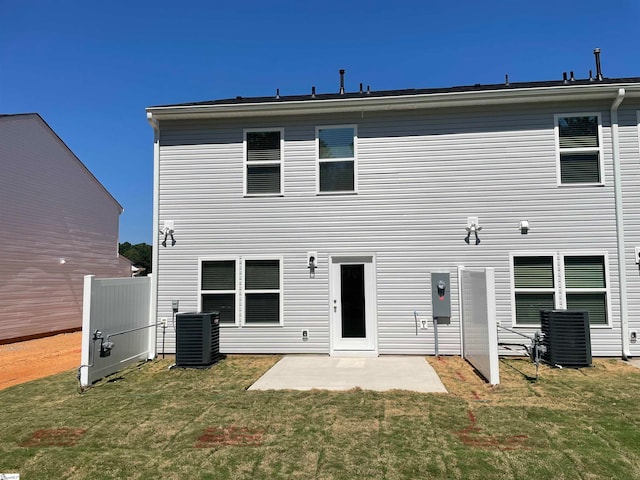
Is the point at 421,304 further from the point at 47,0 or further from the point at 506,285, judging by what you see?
the point at 47,0

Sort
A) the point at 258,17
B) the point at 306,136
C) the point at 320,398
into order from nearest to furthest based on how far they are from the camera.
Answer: the point at 320,398, the point at 306,136, the point at 258,17

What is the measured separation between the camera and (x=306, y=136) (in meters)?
8.33

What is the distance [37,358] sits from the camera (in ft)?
30.0

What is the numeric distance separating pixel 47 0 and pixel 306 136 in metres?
6.32

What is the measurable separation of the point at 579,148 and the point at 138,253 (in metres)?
50.6

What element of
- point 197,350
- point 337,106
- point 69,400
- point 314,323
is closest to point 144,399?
point 69,400

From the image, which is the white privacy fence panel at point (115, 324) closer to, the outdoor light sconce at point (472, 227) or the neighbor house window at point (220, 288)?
the neighbor house window at point (220, 288)

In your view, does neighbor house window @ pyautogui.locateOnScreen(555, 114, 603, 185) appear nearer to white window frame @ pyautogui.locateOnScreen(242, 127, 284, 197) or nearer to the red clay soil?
white window frame @ pyautogui.locateOnScreen(242, 127, 284, 197)

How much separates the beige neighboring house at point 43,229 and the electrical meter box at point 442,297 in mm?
11973

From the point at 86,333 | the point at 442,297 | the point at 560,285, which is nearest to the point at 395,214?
the point at 442,297

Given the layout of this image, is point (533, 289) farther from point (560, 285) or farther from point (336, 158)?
point (336, 158)

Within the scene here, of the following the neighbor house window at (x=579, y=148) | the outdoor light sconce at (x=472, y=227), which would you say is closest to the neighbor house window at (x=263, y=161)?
the outdoor light sconce at (x=472, y=227)

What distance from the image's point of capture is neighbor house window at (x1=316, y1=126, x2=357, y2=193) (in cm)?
825

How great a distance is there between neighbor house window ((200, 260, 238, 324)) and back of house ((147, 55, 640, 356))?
1.3 inches
